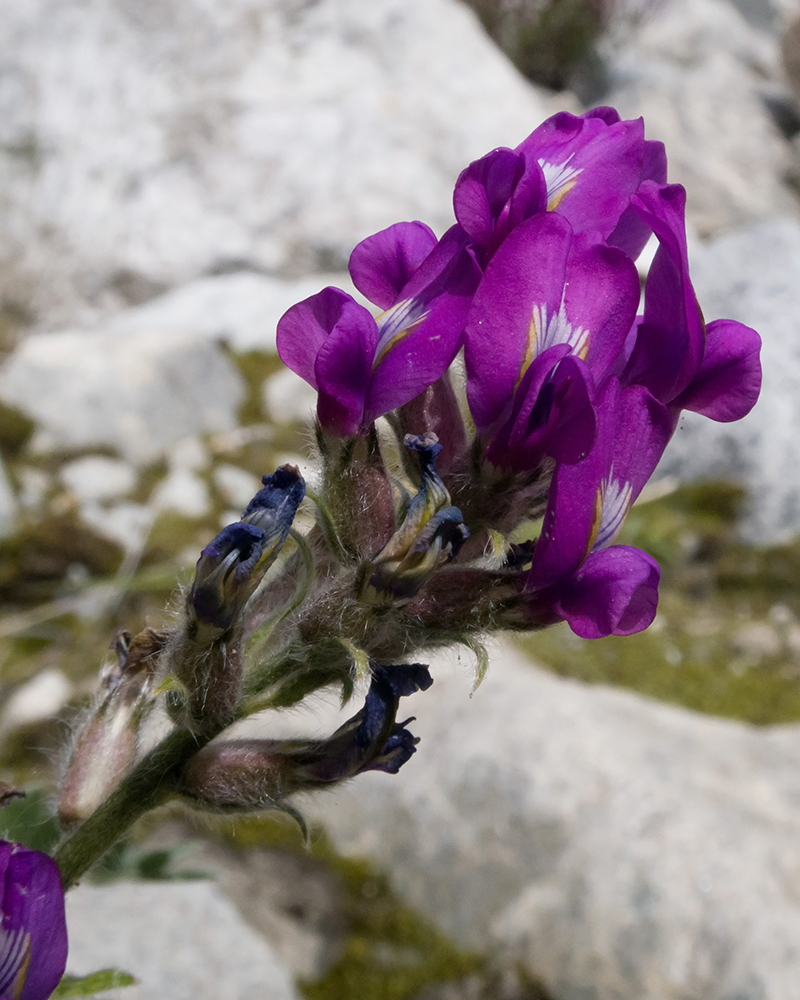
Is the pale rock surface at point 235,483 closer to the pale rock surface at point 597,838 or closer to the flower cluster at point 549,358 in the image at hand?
the pale rock surface at point 597,838

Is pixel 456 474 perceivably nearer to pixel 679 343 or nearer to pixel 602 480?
pixel 602 480

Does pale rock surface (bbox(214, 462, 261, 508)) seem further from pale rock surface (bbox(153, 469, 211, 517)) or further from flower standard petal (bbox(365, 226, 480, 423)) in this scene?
flower standard petal (bbox(365, 226, 480, 423))

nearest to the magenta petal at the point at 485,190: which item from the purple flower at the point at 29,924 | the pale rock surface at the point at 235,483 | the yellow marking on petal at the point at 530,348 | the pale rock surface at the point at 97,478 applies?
the yellow marking on petal at the point at 530,348

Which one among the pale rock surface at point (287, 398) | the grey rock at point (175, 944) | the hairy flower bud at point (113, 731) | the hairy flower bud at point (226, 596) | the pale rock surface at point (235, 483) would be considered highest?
the hairy flower bud at point (226, 596)

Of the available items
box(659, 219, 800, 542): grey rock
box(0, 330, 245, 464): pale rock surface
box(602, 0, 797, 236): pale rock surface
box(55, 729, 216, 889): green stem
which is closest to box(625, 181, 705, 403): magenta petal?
box(55, 729, 216, 889): green stem

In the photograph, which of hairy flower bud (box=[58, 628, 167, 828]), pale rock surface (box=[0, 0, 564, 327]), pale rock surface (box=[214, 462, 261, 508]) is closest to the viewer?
hairy flower bud (box=[58, 628, 167, 828])

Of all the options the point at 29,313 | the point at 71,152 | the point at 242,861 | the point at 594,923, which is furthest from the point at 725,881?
the point at 71,152

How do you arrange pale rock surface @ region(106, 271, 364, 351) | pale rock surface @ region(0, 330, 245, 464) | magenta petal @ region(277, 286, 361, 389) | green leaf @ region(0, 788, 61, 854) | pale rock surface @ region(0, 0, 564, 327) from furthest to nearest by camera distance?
1. pale rock surface @ region(0, 0, 564, 327)
2. pale rock surface @ region(106, 271, 364, 351)
3. pale rock surface @ region(0, 330, 245, 464)
4. green leaf @ region(0, 788, 61, 854)
5. magenta petal @ region(277, 286, 361, 389)
